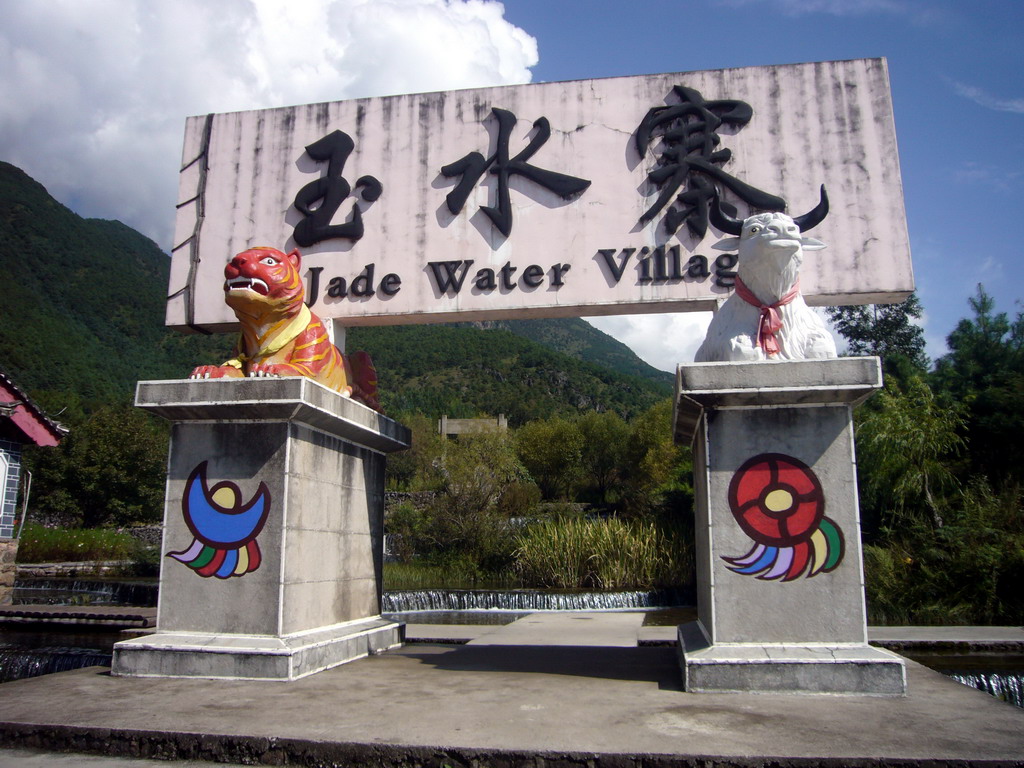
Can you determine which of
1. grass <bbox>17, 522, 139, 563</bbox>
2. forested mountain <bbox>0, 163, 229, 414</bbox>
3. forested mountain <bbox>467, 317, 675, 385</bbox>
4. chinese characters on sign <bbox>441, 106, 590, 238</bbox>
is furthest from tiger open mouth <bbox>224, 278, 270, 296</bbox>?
forested mountain <bbox>467, 317, 675, 385</bbox>

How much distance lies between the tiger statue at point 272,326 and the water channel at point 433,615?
3411 millimetres

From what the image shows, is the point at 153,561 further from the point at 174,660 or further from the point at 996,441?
the point at 996,441

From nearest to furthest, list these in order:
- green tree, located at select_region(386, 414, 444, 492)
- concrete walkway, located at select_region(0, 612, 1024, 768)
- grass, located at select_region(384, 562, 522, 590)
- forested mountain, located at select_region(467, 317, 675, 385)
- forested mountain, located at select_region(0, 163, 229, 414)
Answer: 1. concrete walkway, located at select_region(0, 612, 1024, 768)
2. grass, located at select_region(384, 562, 522, 590)
3. green tree, located at select_region(386, 414, 444, 492)
4. forested mountain, located at select_region(0, 163, 229, 414)
5. forested mountain, located at select_region(467, 317, 675, 385)

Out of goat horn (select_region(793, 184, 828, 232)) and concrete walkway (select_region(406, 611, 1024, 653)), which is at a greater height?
goat horn (select_region(793, 184, 828, 232))

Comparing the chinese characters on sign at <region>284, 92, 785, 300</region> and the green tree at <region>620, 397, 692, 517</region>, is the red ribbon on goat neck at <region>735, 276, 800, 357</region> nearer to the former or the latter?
the chinese characters on sign at <region>284, 92, 785, 300</region>

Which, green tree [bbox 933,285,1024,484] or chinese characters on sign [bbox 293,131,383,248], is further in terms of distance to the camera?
green tree [bbox 933,285,1024,484]

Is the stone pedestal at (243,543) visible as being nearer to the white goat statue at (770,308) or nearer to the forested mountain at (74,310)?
the white goat statue at (770,308)

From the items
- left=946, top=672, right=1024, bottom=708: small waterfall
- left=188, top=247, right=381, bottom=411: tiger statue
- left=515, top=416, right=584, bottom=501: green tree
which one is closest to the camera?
left=946, top=672, right=1024, bottom=708: small waterfall

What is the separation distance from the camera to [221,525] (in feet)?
21.6

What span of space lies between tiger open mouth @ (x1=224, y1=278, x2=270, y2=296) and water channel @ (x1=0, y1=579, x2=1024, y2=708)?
3955 millimetres

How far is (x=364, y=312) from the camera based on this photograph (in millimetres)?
8102

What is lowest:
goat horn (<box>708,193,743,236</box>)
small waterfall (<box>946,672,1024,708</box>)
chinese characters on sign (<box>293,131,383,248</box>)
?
small waterfall (<box>946,672,1024,708</box>)

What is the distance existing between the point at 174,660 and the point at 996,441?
57.2 feet

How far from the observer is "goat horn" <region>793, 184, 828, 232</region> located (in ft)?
24.6
